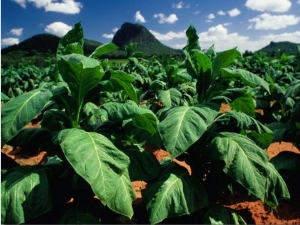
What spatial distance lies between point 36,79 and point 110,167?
13526 mm

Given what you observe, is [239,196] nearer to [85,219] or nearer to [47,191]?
[85,219]

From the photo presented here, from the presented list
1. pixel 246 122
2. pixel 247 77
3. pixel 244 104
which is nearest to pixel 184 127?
pixel 246 122

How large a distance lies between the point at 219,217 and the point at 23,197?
1.34m

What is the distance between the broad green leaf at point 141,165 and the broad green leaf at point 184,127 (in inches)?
12.7

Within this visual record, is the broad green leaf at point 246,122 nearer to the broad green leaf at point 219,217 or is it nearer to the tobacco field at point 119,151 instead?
the tobacco field at point 119,151

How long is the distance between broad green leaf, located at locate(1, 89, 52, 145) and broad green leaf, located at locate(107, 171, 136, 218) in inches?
26.4

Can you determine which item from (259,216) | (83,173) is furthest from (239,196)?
(83,173)

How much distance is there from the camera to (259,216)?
9.28 feet

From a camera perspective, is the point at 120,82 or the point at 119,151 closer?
the point at 119,151

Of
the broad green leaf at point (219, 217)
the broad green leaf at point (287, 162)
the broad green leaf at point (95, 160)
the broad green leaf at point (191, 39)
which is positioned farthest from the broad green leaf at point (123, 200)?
the broad green leaf at point (287, 162)

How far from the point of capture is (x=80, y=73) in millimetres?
2238

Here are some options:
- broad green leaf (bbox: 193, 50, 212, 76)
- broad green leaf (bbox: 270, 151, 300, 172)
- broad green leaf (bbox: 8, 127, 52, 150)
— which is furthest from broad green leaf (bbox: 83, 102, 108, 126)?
broad green leaf (bbox: 270, 151, 300, 172)

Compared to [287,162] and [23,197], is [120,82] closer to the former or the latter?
[23,197]

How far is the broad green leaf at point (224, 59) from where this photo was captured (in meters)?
2.67
